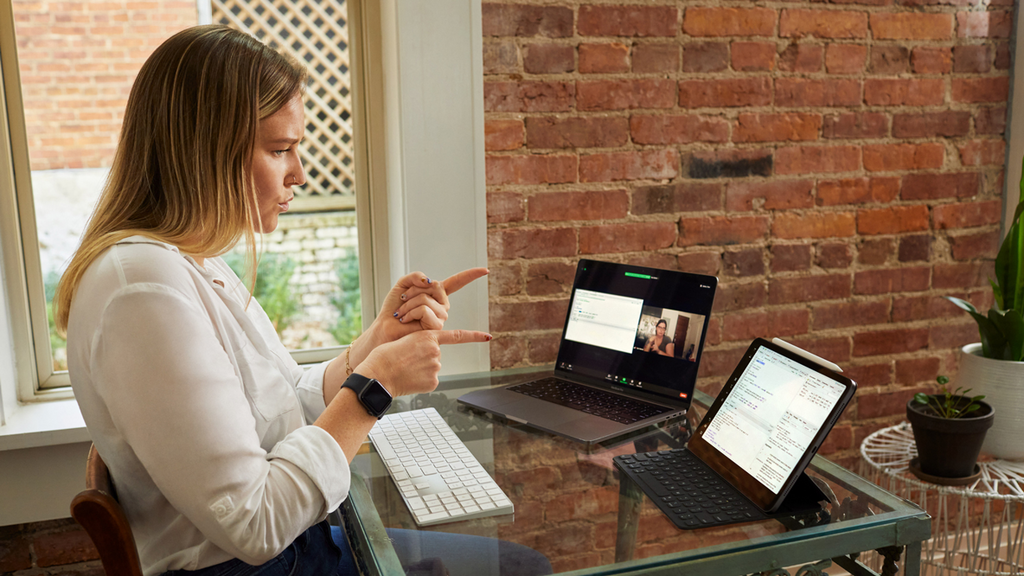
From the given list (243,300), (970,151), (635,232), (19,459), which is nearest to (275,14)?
(243,300)

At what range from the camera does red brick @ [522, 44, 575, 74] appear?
173cm

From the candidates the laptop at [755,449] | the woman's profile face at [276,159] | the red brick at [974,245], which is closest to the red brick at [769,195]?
the red brick at [974,245]

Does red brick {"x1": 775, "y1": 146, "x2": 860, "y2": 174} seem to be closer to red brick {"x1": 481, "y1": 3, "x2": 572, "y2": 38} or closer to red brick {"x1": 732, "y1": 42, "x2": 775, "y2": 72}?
red brick {"x1": 732, "y1": 42, "x2": 775, "y2": 72}

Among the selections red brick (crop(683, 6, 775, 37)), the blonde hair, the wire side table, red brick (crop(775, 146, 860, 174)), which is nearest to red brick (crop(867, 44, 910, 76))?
red brick (crop(775, 146, 860, 174))

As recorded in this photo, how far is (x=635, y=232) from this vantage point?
1.87 metres

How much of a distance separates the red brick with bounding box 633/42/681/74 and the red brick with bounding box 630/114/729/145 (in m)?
0.11

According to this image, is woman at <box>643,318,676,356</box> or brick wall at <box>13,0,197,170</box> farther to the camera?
brick wall at <box>13,0,197,170</box>

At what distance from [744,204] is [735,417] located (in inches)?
36.9

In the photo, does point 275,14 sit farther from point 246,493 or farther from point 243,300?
point 246,493

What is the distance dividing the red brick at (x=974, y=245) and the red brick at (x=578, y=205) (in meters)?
1.01

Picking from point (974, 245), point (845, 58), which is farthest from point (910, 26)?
point (974, 245)

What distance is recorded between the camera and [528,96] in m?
1.74

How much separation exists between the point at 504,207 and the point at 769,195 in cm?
72

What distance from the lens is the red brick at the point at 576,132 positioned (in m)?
1.76
